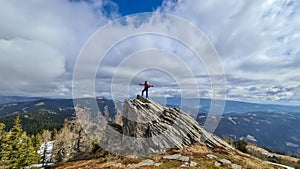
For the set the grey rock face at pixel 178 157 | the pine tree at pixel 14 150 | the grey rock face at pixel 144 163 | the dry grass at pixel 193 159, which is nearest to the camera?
the dry grass at pixel 193 159

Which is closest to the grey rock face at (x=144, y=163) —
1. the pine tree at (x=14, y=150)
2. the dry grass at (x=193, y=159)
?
the dry grass at (x=193, y=159)

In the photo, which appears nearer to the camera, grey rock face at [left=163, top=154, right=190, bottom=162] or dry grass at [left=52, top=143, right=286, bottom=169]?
dry grass at [left=52, top=143, right=286, bottom=169]

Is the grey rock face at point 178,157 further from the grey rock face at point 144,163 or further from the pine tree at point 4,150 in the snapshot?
the pine tree at point 4,150

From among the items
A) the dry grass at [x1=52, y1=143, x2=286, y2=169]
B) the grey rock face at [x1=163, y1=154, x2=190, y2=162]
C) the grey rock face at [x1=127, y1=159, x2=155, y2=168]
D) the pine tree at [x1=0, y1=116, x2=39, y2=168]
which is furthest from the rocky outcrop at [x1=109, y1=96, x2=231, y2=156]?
the pine tree at [x1=0, y1=116, x2=39, y2=168]

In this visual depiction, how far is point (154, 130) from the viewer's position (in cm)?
4369

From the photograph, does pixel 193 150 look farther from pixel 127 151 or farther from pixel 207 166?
pixel 127 151

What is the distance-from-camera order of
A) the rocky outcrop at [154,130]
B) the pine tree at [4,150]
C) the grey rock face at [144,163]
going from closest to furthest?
1. the grey rock face at [144,163]
2. the rocky outcrop at [154,130]
3. the pine tree at [4,150]

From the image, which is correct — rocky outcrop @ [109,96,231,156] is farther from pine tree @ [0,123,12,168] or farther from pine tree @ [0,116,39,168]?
pine tree @ [0,123,12,168]

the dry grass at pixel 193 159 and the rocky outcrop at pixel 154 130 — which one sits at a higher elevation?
the rocky outcrop at pixel 154 130

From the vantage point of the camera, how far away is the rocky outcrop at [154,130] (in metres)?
41.6

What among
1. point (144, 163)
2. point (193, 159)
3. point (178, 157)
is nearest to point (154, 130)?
point (178, 157)

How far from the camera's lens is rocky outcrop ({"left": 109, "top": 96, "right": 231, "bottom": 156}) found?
41562 millimetres

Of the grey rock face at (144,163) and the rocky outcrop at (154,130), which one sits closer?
the grey rock face at (144,163)

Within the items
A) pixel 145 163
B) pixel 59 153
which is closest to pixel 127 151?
pixel 145 163
